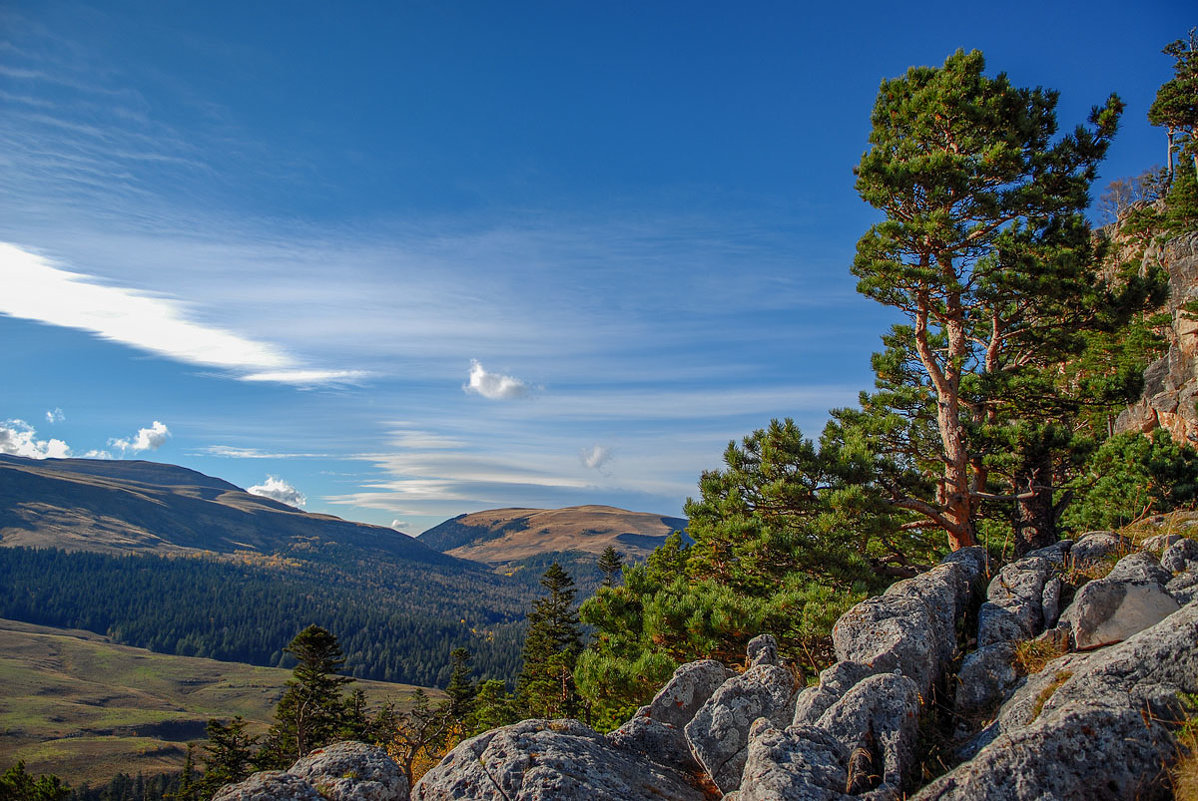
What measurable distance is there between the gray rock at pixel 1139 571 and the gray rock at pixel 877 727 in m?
4.06

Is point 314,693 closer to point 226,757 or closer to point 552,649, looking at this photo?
point 226,757

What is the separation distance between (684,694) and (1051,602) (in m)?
6.35

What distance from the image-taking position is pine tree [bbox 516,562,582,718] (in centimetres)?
5031

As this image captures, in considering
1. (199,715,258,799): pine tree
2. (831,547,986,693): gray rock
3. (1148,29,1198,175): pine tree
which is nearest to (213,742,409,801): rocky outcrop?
(831,547,986,693): gray rock

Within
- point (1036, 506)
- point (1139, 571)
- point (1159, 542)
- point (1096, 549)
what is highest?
point (1036, 506)

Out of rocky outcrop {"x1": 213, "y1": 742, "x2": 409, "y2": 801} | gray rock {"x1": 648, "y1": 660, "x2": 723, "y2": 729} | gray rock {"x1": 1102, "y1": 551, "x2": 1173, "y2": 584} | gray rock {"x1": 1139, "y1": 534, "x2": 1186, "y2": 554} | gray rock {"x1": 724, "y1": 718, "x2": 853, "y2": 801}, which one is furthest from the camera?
gray rock {"x1": 648, "y1": 660, "x2": 723, "y2": 729}

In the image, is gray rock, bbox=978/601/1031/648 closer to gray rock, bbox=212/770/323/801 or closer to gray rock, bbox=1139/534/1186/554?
gray rock, bbox=1139/534/1186/554

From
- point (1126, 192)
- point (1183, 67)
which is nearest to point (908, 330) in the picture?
point (1183, 67)

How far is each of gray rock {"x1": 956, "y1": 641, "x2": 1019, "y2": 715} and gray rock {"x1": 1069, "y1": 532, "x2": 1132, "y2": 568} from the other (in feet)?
10.4

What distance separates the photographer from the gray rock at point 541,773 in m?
Answer: 7.38

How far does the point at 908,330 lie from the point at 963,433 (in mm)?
5406

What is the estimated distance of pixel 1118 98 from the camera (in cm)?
1969

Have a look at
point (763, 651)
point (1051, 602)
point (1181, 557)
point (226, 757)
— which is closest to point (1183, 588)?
point (1181, 557)

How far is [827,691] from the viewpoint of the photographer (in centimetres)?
877
